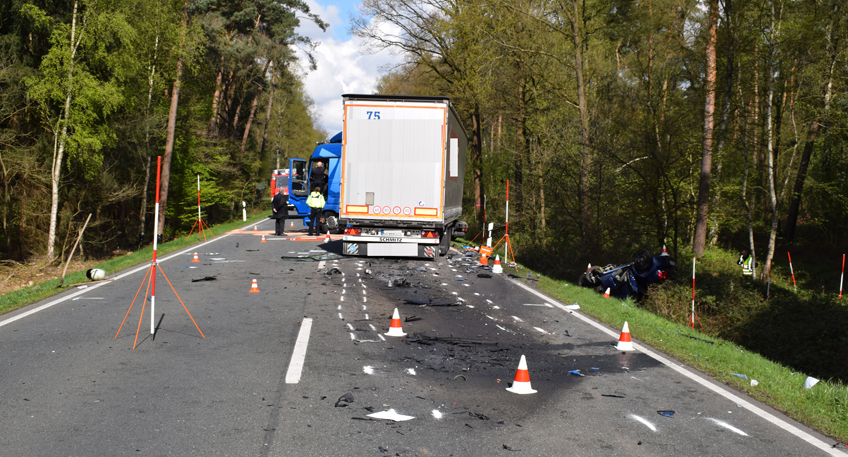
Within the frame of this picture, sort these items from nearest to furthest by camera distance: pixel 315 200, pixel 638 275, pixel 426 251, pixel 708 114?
pixel 638 275, pixel 426 251, pixel 708 114, pixel 315 200

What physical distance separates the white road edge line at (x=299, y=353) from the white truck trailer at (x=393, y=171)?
6134 mm

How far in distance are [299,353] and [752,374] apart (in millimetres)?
4826

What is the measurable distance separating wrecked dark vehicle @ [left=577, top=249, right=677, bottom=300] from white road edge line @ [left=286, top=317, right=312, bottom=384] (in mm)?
8028

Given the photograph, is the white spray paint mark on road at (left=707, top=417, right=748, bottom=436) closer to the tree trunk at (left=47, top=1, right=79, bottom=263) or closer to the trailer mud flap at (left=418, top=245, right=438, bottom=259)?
the trailer mud flap at (left=418, top=245, right=438, bottom=259)

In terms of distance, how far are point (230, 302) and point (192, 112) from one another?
2669 centimetres

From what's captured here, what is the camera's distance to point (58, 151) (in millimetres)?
19625

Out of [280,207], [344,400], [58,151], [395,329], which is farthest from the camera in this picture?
[280,207]

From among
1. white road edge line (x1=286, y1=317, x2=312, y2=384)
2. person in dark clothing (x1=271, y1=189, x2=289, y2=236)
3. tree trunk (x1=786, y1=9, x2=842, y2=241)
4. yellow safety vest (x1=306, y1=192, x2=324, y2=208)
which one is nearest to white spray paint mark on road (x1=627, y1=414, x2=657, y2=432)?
white road edge line (x1=286, y1=317, x2=312, y2=384)

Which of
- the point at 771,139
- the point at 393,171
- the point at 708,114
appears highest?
the point at 708,114

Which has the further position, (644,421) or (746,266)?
(746,266)

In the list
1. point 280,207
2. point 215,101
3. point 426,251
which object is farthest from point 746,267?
point 215,101

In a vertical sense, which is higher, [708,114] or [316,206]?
[708,114]

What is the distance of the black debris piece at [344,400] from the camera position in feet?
15.4

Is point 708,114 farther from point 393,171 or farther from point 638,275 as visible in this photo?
point 393,171
